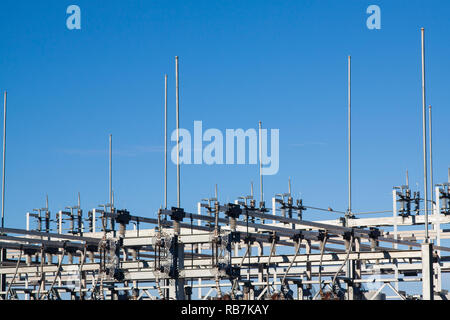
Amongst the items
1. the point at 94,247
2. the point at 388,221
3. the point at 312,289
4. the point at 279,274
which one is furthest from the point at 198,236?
the point at 279,274

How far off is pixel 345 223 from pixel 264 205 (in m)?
5.18

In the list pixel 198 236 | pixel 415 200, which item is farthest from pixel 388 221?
pixel 198 236

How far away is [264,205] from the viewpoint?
40719 millimetres

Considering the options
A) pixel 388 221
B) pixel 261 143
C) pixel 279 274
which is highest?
pixel 261 143

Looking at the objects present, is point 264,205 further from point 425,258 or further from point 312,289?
point 425,258

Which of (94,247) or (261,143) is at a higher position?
(261,143)

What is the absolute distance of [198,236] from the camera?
28.4m

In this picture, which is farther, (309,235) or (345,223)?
(345,223)

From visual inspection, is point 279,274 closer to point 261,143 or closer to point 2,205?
point 261,143

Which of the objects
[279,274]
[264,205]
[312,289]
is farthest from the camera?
[279,274]
